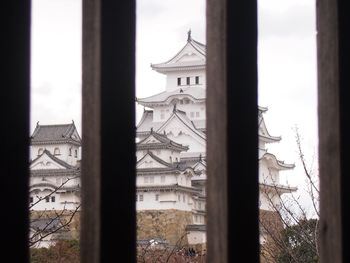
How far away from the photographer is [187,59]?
38375 mm

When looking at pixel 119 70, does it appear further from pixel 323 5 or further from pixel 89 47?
pixel 323 5

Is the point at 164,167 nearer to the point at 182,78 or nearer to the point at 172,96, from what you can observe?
the point at 172,96

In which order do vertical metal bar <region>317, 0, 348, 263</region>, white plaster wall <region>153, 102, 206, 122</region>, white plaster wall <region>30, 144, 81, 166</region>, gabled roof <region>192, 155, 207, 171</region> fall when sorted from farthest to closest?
1. white plaster wall <region>153, 102, 206, 122</region>
2. white plaster wall <region>30, 144, 81, 166</region>
3. gabled roof <region>192, 155, 207, 171</region>
4. vertical metal bar <region>317, 0, 348, 263</region>

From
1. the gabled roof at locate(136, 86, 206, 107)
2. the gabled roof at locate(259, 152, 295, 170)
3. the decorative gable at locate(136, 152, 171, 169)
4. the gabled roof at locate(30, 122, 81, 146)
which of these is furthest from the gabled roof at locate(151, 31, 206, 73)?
the decorative gable at locate(136, 152, 171, 169)

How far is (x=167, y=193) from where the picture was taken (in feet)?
103

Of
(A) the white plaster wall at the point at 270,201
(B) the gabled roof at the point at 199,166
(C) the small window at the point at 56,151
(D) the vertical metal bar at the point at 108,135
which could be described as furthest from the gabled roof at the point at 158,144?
(D) the vertical metal bar at the point at 108,135

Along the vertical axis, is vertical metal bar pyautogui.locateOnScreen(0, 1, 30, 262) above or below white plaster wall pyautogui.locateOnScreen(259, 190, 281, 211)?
below

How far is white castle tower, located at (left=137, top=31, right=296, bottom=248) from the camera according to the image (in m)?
30.9

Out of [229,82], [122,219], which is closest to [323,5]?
[229,82]

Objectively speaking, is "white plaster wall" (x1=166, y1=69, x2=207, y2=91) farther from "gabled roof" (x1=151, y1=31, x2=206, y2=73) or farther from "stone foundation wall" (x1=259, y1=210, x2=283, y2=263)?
"stone foundation wall" (x1=259, y1=210, x2=283, y2=263)

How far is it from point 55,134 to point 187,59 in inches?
349

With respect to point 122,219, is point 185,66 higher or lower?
higher

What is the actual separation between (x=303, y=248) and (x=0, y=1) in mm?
5684

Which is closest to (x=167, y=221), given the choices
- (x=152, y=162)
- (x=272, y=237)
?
(x=152, y=162)
